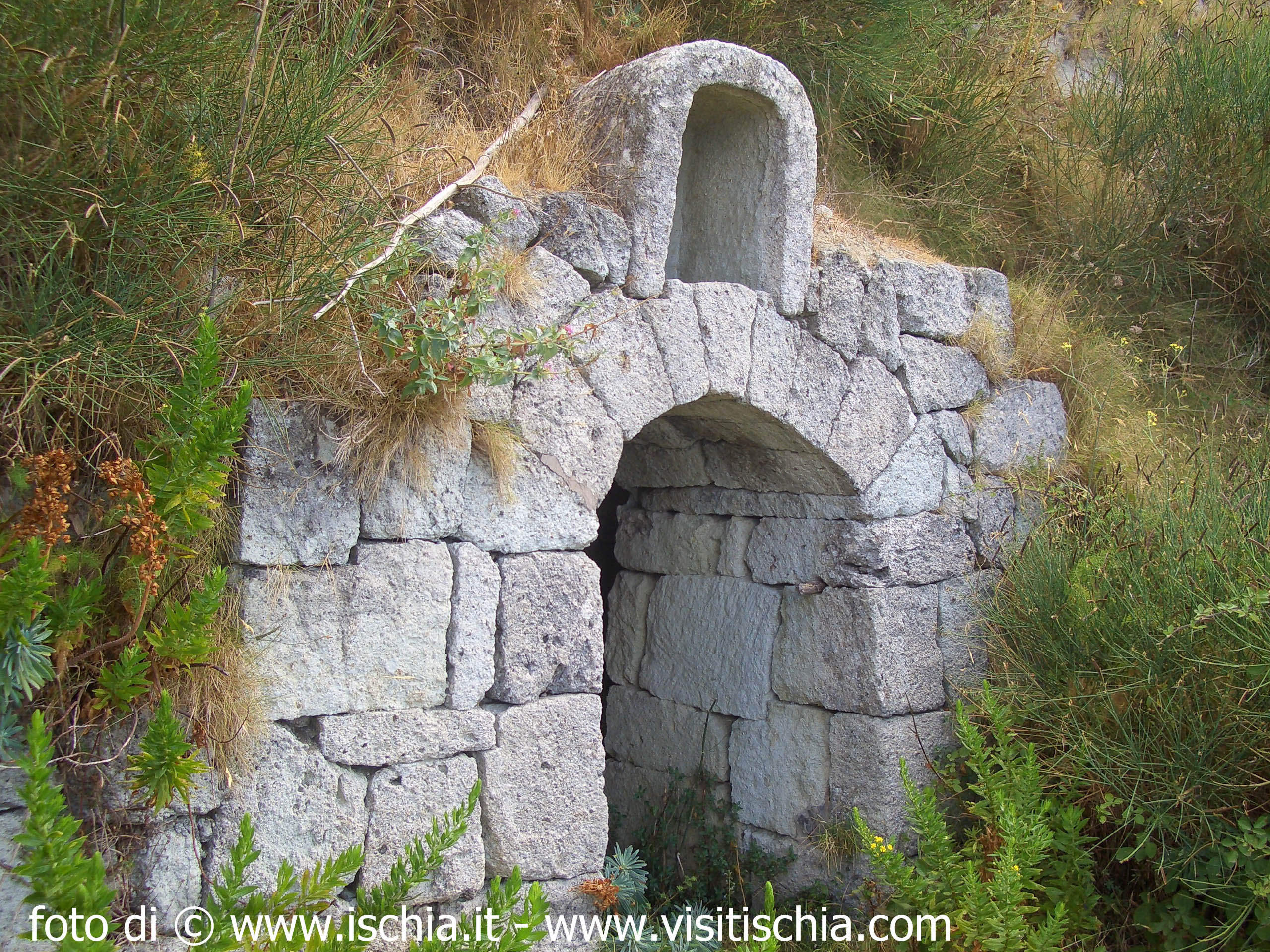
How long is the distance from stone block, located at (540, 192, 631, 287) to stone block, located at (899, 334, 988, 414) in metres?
1.44

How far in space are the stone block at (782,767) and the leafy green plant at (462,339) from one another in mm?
2026

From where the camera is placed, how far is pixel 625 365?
3.30 m

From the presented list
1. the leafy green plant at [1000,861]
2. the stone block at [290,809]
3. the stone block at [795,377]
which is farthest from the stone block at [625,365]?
the leafy green plant at [1000,861]

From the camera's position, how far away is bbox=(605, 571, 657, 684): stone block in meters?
4.73

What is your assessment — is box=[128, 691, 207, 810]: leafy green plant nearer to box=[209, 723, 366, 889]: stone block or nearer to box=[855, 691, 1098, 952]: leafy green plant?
box=[209, 723, 366, 889]: stone block

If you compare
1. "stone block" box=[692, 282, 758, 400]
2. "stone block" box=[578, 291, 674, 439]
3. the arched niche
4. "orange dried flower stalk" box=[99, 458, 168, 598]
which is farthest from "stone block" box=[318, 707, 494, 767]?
the arched niche

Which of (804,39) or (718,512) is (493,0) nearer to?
(804,39)

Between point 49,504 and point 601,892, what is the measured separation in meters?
1.91

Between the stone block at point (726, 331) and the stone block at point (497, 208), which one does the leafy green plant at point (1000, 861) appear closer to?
the stone block at point (726, 331)

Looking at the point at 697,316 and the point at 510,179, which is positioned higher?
the point at 510,179

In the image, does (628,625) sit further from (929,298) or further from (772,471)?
(929,298)

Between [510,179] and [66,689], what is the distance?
1.96 meters

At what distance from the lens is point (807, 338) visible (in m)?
3.85

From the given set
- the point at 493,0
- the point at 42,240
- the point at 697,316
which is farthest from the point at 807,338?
the point at 42,240
